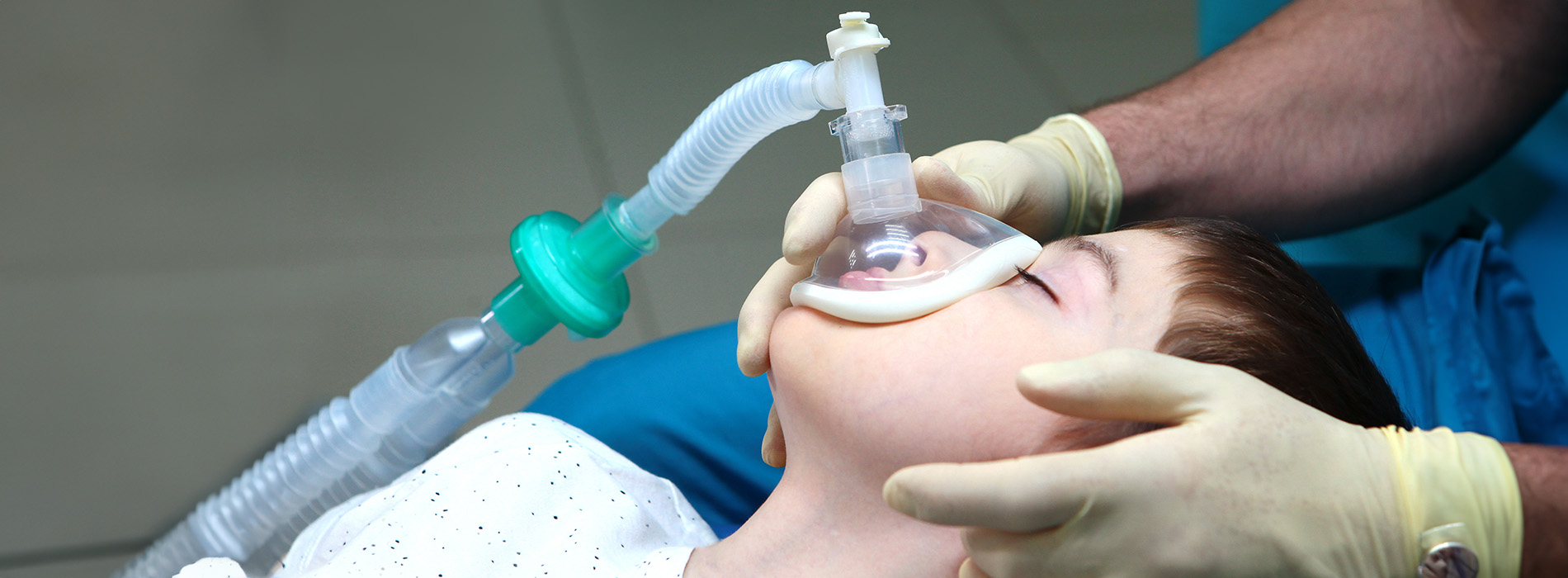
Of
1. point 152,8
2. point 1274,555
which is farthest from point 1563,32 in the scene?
point 152,8

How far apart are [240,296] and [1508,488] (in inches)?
72.8

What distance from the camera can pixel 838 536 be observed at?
0.90 meters

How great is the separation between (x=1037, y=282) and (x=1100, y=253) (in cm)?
9

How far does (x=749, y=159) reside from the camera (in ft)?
7.42

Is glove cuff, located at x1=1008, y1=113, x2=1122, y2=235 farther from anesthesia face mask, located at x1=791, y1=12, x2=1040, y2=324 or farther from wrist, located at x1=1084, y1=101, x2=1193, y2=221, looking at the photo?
anesthesia face mask, located at x1=791, y1=12, x2=1040, y2=324

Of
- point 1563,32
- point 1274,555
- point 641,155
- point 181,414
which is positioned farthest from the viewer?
point 641,155

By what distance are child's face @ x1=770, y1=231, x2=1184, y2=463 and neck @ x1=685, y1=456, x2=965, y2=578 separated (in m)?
0.06

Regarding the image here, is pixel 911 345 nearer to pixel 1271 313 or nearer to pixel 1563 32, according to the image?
pixel 1271 313

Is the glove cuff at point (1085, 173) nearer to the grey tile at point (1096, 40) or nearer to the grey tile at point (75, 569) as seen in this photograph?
the grey tile at point (1096, 40)

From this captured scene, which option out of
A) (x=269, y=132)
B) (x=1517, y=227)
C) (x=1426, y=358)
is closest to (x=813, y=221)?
(x=1426, y=358)

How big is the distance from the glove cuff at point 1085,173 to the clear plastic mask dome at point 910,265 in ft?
1.54

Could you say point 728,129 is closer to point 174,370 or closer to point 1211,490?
point 1211,490

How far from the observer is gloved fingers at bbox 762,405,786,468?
3.59ft

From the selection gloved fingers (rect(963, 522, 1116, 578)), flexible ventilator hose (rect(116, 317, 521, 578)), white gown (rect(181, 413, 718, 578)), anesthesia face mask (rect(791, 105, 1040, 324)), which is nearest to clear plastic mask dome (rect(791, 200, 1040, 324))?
anesthesia face mask (rect(791, 105, 1040, 324))
